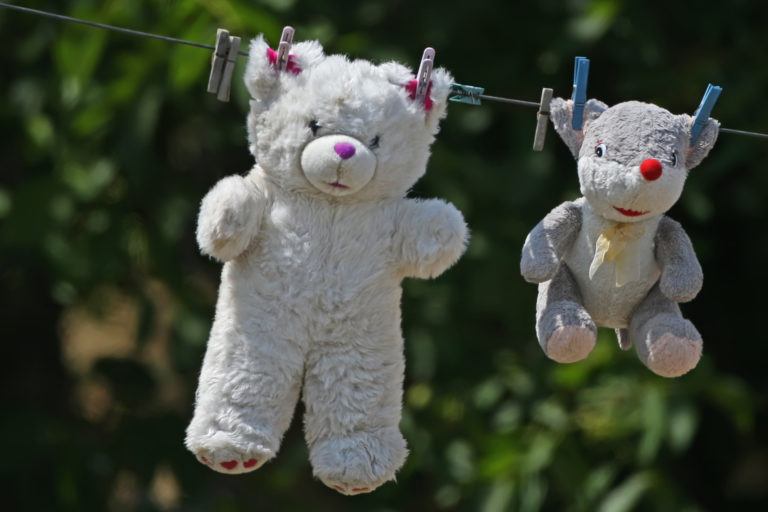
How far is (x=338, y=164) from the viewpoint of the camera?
4.33ft

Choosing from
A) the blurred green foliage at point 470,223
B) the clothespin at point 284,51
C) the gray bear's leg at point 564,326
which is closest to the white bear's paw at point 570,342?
the gray bear's leg at point 564,326

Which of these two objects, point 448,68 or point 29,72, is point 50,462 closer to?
point 29,72

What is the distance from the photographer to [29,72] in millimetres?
2818

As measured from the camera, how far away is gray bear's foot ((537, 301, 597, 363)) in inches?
49.8

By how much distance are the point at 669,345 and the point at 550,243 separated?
161mm

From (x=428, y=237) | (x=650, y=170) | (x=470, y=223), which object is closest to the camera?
(x=650, y=170)

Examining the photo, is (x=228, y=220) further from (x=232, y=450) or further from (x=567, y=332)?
(x=567, y=332)

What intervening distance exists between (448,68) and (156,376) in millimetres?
1011

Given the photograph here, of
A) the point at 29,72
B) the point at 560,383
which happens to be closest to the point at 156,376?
the point at 29,72

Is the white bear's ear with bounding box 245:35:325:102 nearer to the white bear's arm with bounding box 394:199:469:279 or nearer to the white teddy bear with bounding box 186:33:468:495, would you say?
the white teddy bear with bounding box 186:33:468:495

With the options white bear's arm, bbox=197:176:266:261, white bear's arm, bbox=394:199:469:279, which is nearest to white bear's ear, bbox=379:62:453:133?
white bear's arm, bbox=394:199:469:279

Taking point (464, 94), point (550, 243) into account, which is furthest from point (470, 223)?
point (550, 243)

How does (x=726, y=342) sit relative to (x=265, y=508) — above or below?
above

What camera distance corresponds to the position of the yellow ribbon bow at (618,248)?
1.31 meters
